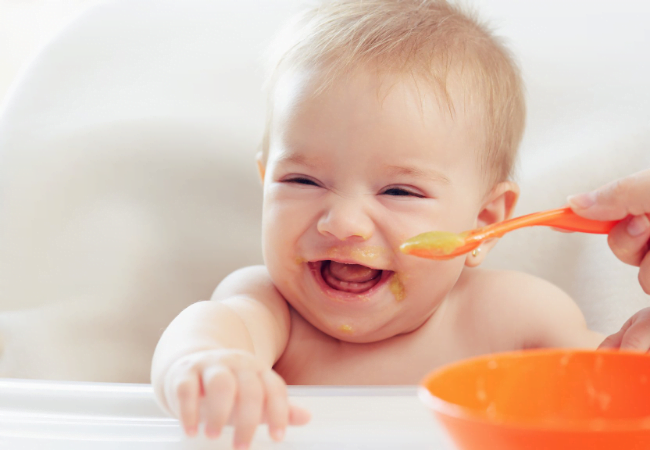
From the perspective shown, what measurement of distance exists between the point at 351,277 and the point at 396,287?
0.18 ft

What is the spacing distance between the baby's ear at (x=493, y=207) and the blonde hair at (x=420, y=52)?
0.02m

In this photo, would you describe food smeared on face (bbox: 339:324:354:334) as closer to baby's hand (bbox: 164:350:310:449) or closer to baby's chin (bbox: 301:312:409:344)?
baby's chin (bbox: 301:312:409:344)

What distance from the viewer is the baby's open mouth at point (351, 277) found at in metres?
0.87

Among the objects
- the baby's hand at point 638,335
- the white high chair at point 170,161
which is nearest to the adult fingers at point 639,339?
the baby's hand at point 638,335

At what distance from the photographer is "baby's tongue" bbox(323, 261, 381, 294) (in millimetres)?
868

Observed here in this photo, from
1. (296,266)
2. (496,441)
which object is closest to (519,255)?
(296,266)

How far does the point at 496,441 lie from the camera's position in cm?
38

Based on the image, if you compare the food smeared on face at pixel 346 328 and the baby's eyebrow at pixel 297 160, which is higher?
the baby's eyebrow at pixel 297 160

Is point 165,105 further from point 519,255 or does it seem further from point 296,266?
point 519,255

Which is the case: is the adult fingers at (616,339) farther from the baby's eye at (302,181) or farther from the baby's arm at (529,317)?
the baby's eye at (302,181)

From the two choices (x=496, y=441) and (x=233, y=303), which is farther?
(x=233, y=303)

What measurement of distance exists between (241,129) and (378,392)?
764 mm

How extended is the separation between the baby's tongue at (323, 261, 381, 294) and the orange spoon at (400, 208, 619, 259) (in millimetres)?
155

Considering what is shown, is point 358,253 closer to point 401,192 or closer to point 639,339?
point 401,192
